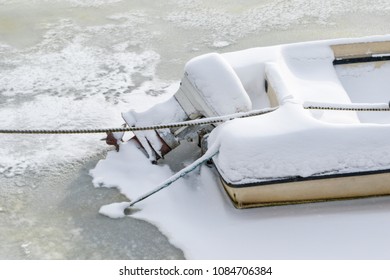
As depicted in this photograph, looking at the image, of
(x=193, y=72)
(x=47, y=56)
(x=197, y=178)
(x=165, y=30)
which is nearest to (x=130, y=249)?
(x=197, y=178)

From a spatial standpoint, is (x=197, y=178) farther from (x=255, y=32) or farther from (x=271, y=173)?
(x=255, y=32)

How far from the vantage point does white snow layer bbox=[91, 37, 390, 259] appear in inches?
122

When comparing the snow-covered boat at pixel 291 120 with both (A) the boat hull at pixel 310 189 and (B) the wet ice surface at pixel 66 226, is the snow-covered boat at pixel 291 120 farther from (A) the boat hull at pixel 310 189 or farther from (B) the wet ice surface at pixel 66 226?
(B) the wet ice surface at pixel 66 226

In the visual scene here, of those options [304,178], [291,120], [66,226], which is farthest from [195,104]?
[66,226]

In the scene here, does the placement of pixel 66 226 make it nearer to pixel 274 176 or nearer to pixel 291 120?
pixel 274 176

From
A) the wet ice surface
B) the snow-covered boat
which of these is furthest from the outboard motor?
the wet ice surface

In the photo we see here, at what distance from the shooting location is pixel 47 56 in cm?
561

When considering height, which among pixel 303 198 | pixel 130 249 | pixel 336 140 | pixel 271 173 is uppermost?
pixel 336 140

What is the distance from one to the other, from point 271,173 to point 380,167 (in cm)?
63

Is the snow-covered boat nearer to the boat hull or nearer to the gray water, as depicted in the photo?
the boat hull

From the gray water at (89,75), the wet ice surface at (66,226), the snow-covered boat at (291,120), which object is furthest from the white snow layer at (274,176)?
the gray water at (89,75)

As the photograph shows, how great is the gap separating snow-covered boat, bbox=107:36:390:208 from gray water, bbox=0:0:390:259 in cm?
59

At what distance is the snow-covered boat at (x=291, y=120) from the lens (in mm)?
3104

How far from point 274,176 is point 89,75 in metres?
2.68
